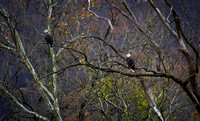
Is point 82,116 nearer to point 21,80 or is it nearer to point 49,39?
point 49,39

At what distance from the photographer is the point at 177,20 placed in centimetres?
421

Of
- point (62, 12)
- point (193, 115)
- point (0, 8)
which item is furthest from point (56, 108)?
point (193, 115)

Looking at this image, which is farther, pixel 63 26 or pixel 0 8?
pixel 63 26

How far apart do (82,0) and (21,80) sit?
16.7 metres

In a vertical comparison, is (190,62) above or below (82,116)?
below

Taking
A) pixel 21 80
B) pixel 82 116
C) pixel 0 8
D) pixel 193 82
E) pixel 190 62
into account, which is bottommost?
pixel 193 82

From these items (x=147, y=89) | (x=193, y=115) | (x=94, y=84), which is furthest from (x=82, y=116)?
(x=193, y=115)

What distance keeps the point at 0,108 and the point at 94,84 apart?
54.5ft

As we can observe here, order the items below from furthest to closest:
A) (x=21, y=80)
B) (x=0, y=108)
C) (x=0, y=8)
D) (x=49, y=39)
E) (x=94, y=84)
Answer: (x=21, y=80), (x=0, y=108), (x=94, y=84), (x=0, y=8), (x=49, y=39)

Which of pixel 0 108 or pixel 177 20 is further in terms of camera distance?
pixel 0 108

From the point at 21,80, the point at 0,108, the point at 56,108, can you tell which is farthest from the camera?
the point at 21,80

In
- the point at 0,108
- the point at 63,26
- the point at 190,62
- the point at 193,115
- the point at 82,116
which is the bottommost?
the point at 193,115

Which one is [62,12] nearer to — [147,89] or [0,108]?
[147,89]

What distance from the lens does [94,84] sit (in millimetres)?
7297
